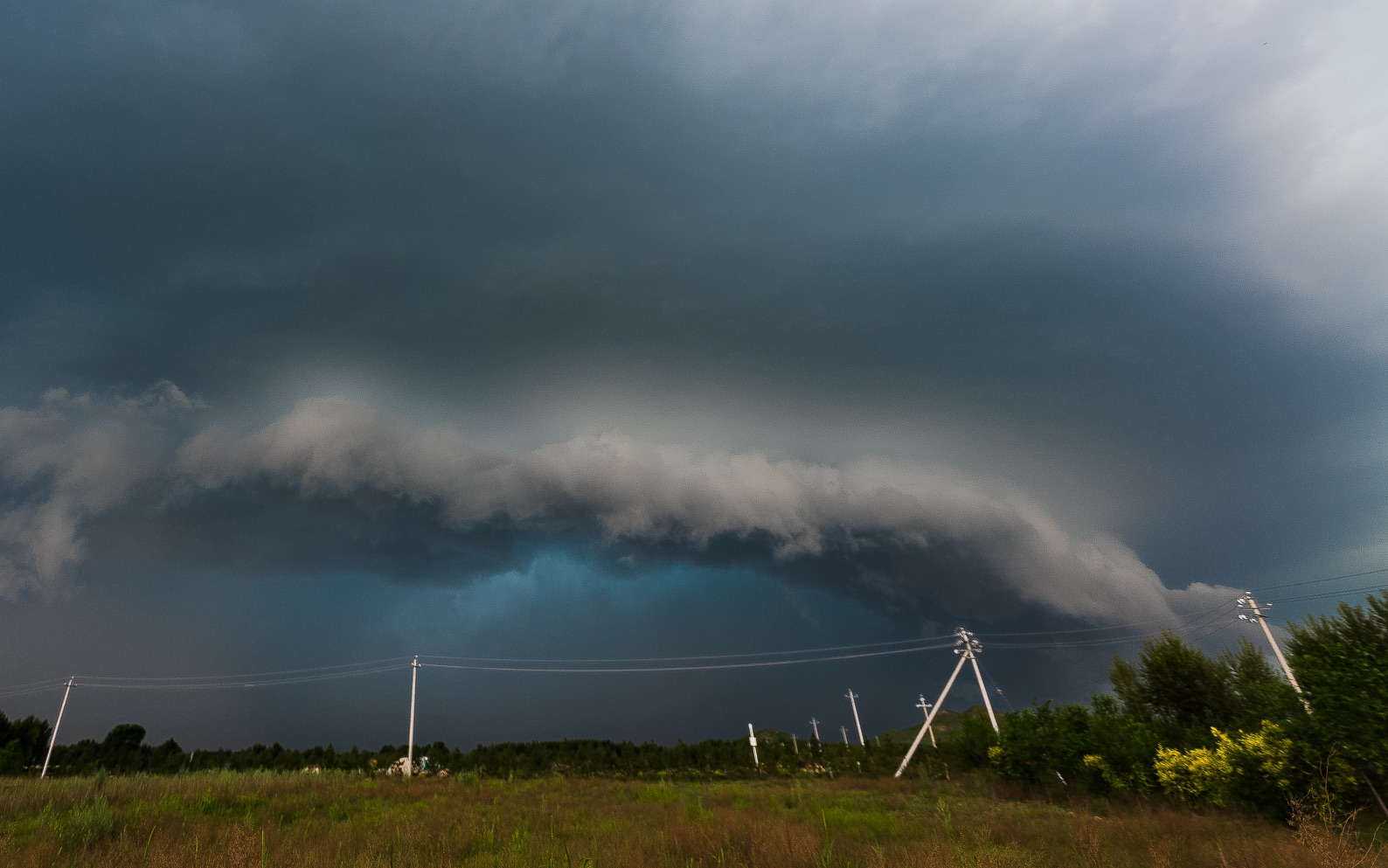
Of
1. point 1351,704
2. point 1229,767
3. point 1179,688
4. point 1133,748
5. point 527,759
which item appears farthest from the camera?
point 527,759

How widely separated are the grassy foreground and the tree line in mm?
1830

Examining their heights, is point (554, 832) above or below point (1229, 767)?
above

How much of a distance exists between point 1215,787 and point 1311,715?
174 inches

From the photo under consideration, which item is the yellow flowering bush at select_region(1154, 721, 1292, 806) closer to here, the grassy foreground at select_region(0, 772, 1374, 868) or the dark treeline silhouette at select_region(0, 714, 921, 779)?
the grassy foreground at select_region(0, 772, 1374, 868)

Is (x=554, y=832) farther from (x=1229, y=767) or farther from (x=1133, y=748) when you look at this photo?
(x=1133, y=748)

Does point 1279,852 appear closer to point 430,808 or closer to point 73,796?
point 430,808

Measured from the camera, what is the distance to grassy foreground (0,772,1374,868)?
917 cm

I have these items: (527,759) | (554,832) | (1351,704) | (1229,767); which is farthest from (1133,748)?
(527,759)

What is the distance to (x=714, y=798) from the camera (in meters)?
21.5

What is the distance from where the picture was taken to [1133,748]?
2433 centimetres

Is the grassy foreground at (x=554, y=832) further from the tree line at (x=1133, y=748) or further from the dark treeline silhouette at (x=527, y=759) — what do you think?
the dark treeline silhouette at (x=527, y=759)

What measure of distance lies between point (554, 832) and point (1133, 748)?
79.3 ft

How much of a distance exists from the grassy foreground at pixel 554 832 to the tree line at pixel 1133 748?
1830 mm

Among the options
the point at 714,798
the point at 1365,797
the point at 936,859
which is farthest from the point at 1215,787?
the point at 936,859
